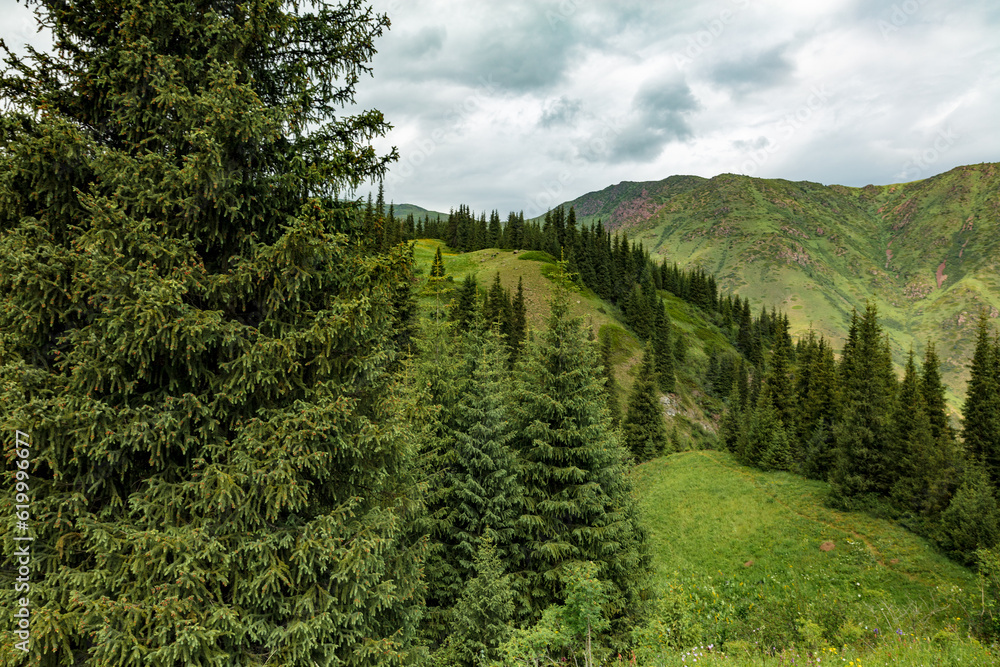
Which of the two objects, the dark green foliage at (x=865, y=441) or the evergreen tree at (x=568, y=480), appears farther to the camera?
the dark green foliage at (x=865, y=441)

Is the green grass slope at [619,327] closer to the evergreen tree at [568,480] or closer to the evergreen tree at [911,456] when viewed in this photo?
the evergreen tree at [911,456]

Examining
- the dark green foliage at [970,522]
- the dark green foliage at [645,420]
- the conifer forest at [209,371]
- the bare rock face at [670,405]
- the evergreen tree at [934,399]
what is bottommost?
the bare rock face at [670,405]

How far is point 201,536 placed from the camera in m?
5.65

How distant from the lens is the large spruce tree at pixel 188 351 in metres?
5.45

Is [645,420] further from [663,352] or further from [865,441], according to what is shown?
[663,352]

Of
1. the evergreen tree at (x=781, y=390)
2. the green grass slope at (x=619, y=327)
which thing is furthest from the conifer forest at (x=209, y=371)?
the green grass slope at (x=619, y=327)

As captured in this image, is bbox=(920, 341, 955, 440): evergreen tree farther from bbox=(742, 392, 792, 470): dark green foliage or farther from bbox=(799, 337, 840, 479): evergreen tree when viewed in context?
bbox=(742, 392, 792, 470): dark green foliage

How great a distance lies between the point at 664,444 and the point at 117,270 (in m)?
58.8

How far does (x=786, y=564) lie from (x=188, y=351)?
3000 cm

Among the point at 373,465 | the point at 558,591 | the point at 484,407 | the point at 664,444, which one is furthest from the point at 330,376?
the point at 664,444

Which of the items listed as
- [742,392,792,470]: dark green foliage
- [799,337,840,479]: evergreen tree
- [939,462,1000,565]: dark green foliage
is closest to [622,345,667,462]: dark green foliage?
[742,392,792,470]: dark green foliage

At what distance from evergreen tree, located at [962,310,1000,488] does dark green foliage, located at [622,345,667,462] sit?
26537 millimetres

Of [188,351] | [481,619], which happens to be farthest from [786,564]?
[188,351]

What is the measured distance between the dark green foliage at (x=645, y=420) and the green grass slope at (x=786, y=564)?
564 inches
